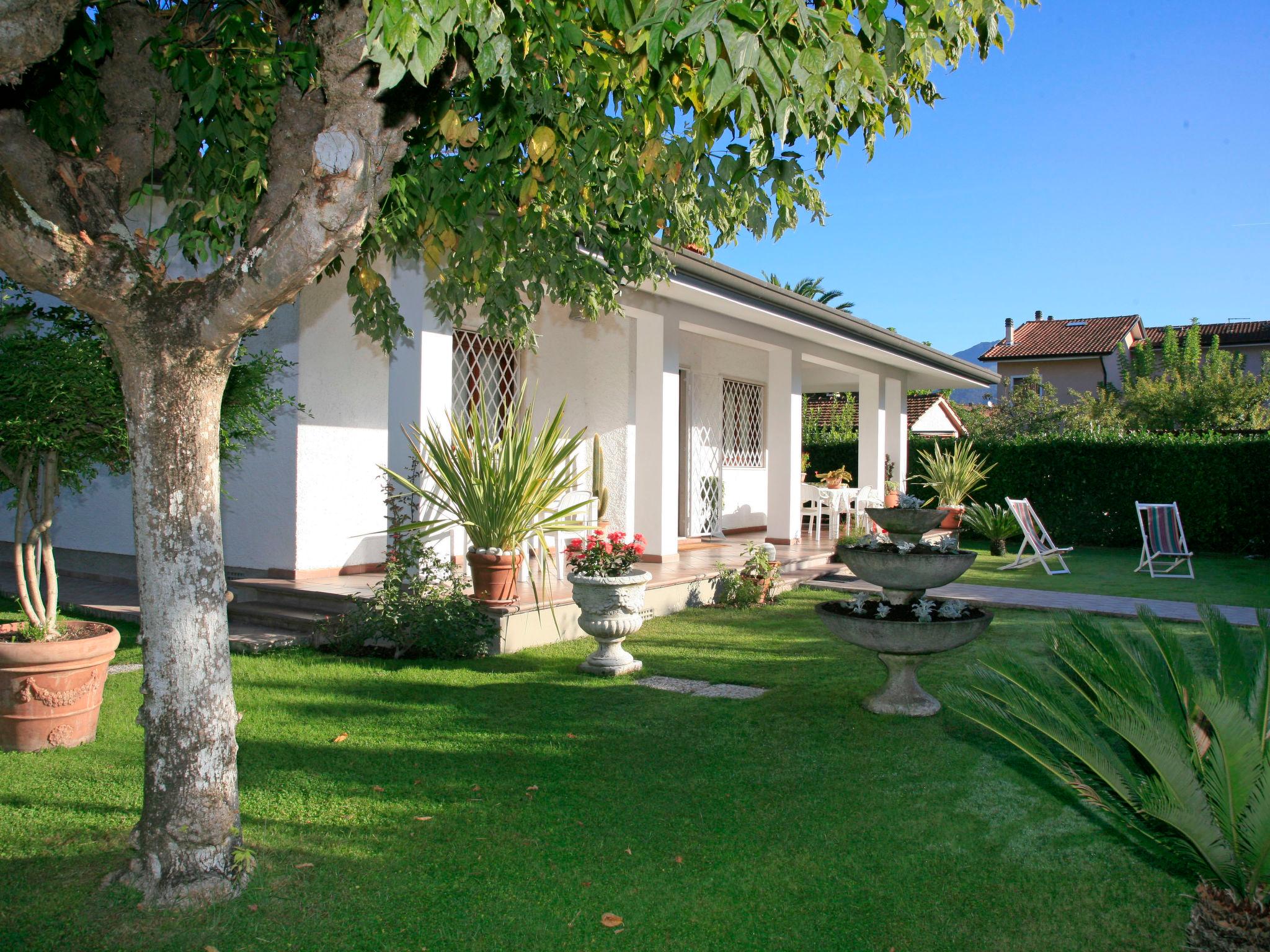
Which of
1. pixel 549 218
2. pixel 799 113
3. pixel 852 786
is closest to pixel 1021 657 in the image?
pixel 852 786

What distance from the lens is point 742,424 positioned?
14.6 m

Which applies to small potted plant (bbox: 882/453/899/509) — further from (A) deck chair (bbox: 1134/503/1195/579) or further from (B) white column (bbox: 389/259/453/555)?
(B) white column (bbox: 389/259/453/555)

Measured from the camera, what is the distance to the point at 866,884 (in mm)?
3209

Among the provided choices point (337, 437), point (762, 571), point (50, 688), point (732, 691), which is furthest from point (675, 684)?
point (337, 437)

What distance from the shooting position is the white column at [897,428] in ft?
51.9

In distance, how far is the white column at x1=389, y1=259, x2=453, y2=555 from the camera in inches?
280

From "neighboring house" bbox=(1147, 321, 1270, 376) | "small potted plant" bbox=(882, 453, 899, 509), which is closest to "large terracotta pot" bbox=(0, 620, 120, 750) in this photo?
"small potted plant" bbox=(882, 453, 899, 509)

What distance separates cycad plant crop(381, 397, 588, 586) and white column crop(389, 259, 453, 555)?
0.76 feet

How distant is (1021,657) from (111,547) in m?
8.74

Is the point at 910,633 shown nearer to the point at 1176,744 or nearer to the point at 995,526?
the point at 1176,744

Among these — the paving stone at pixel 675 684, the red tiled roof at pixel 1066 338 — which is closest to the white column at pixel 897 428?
the paving stone at pixel 675 684

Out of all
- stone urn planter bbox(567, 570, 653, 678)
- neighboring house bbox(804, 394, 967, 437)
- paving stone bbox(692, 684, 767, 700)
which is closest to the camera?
paving stone bbox(692, 684, 767, 700)

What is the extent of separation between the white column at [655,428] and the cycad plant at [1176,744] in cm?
611

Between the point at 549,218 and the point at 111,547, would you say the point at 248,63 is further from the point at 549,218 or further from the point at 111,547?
the point at 111,547
